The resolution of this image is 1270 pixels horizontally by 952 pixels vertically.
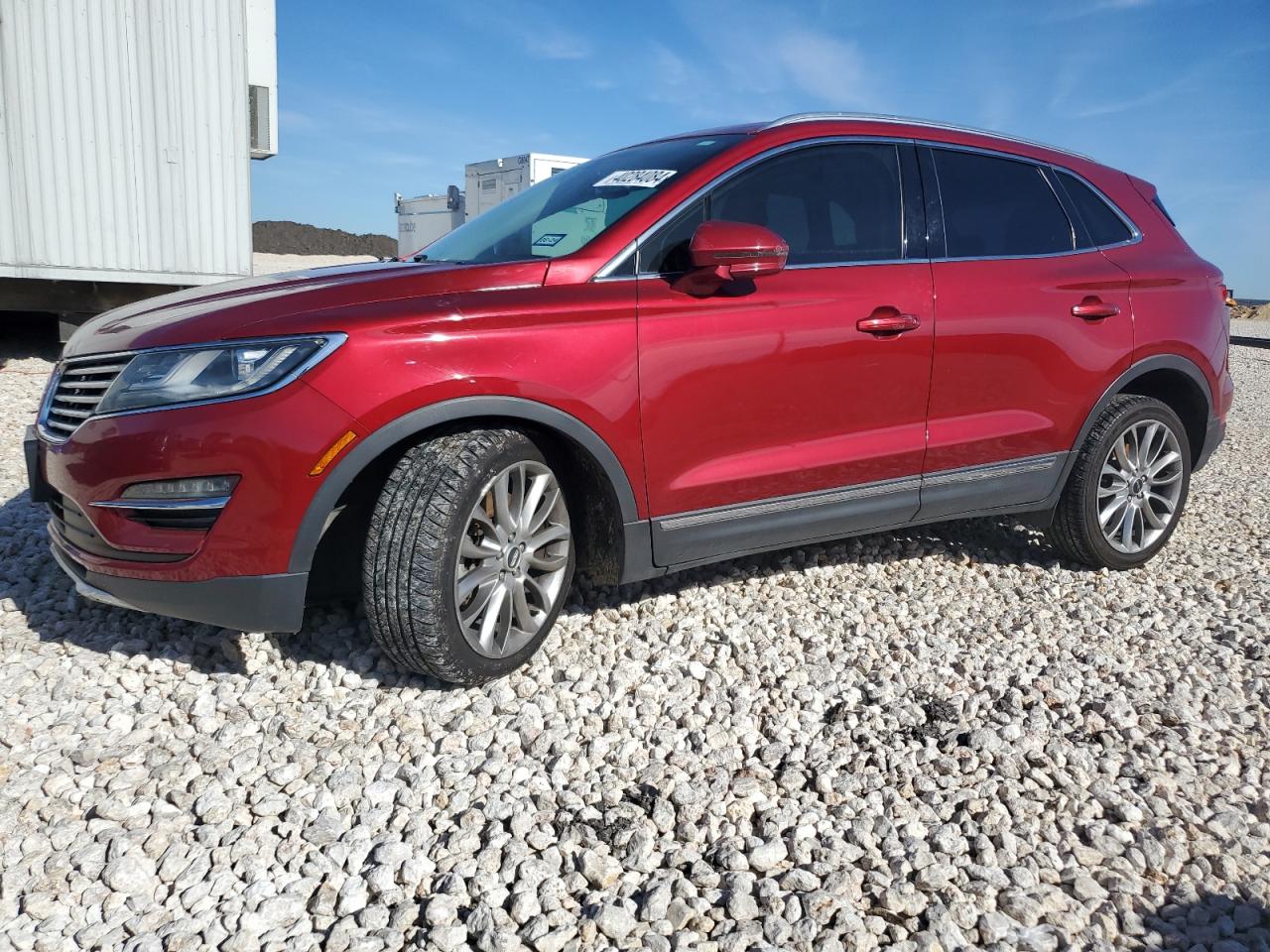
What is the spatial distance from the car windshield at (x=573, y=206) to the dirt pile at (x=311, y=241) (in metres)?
30.8

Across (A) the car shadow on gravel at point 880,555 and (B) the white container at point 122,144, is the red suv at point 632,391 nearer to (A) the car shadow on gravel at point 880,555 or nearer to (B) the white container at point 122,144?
(A) the car shadow on gravel at point 880,555

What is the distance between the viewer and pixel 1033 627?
381 centimetres

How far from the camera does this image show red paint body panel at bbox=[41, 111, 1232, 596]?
8.86 ft

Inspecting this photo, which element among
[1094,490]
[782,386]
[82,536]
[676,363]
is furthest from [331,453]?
[1094,490]

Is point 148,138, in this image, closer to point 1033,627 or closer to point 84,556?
point 84,556

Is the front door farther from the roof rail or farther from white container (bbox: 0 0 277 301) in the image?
white container (bbox: 0 0 277 301)

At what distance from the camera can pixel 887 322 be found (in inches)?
141

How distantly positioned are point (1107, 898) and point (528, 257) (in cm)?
238

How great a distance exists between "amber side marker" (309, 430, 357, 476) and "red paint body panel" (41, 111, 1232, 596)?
0.03 meters

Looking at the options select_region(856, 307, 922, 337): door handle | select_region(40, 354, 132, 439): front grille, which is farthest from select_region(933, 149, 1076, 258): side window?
select_region(40, 354, 132, 439): front grille

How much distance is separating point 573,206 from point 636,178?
25cm

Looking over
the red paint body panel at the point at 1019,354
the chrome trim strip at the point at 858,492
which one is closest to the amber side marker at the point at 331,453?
the chrome trim strip at the point at 858,492

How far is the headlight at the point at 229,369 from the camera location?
267 centimetres

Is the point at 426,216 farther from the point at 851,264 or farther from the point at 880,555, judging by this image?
the point at 851,264
